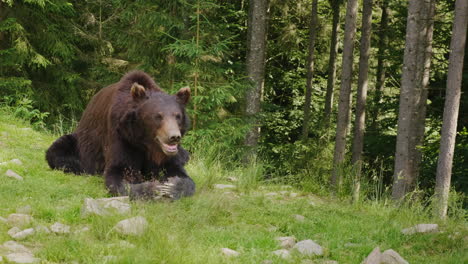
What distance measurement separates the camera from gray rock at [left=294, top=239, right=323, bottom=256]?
4.87m

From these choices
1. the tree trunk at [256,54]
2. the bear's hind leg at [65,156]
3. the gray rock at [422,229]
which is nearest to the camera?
the gray rock at [422,229]

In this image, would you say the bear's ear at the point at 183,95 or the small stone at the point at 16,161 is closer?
the bear's ear at the point at 183,95

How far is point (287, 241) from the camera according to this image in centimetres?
513

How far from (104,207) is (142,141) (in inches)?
56.3

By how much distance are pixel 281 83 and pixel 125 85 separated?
55.4 ft

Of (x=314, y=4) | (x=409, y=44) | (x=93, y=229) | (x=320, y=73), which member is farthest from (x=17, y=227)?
(x=320, y=73)

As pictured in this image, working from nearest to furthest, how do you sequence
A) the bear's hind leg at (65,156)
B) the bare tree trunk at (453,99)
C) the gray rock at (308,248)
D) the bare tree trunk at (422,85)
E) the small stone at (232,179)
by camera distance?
the gray rock at (308,248)
the bear's hind leg at (65,156)
the small stone at (232,179)
the bare tree trunk at (453,99)
the bare tree trunk at (422,85)

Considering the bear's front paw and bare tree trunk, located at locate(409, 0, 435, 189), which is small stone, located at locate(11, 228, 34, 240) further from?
bare tree trunk, located at locate(409, 0, 435, 189)

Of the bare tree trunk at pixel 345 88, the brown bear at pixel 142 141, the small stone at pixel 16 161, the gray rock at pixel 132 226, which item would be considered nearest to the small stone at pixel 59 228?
the gray rock at pixel 132 226

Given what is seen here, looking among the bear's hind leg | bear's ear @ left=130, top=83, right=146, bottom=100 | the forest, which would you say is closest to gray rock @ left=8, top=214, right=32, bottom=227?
bear's ear @ left=130, top=83, right=146, bottom=100

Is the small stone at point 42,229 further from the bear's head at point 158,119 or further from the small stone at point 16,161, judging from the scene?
the small stone at point 16,161

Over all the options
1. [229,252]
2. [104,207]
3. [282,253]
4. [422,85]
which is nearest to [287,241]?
[282,253]

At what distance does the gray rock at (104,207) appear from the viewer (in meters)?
5.13

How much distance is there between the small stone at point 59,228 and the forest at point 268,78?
4.36 metres
